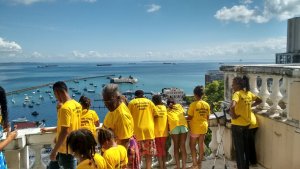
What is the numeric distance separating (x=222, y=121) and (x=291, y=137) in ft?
6.04

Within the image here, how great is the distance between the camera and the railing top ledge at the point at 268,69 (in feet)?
17.0

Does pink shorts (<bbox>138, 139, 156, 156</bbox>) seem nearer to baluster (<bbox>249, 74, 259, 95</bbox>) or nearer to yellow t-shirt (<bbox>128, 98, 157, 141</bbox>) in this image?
yellow t-shirt (<bbox>128, 98, 157, 141</bbox>)

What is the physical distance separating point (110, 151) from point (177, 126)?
2.75 meters

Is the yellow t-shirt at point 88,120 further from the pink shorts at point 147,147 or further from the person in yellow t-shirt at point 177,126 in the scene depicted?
the person in yellow t-shirt at point 177,126

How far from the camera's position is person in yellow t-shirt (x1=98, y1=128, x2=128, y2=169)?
348 cm

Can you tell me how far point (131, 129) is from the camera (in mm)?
4449

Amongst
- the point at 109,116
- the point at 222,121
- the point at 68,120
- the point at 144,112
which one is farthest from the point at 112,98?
the point at 222,121

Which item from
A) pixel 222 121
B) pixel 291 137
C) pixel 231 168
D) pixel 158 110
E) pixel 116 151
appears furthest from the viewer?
pixel 222 121

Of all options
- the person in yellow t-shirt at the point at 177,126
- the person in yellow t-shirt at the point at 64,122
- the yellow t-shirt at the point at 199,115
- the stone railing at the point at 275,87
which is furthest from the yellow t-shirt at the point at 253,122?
the person in yellow t-shirt at the point at 64,122

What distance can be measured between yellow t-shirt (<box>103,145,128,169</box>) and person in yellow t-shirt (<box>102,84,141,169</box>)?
674 millimetres

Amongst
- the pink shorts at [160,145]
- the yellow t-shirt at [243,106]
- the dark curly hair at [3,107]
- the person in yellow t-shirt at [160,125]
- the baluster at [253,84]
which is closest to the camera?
the dark curly hair at [3,107]

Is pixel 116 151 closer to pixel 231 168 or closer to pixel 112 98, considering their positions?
pixel 112 98

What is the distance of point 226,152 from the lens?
7.05 meters

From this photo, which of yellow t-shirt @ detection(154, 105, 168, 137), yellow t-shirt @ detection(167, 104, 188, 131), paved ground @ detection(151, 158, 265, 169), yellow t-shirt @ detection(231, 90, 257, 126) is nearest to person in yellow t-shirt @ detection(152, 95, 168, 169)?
yellow t-shirt @ detection(154, 105, 168, 137)
